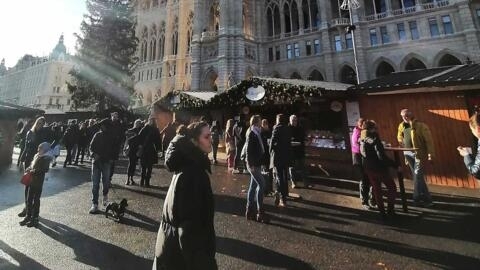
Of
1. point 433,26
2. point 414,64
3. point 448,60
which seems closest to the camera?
point 433,26

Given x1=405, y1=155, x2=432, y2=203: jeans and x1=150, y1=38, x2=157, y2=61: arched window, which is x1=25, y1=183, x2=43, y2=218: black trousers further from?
x1=150, y1=38, x2=157, y2=61: arched window

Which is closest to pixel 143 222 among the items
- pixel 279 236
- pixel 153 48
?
pixel 279 236

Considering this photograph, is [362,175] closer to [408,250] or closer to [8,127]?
[408,250]

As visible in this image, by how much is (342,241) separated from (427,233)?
1.67m

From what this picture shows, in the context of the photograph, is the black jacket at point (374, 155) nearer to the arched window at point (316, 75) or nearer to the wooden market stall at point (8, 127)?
the wooden market stall at point (8, 127)

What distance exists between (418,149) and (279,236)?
155 inches

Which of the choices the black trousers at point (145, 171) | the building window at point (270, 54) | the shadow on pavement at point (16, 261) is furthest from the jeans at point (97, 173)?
the building window at point (270, 54)

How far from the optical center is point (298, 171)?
888cm

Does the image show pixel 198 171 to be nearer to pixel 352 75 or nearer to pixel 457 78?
pixel 457 78

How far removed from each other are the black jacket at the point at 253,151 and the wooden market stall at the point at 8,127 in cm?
1328

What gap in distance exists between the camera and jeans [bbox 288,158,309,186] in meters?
8.47

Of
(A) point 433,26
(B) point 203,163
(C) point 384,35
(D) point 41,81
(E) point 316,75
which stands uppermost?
(D) point 41,81

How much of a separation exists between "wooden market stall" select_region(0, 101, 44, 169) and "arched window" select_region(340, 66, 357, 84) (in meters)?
33.3

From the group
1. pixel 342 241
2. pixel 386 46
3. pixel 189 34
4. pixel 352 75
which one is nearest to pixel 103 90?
pixel 189 34
